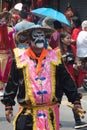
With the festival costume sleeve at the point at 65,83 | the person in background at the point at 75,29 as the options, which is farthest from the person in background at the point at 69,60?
the person in background at the point at 75,29

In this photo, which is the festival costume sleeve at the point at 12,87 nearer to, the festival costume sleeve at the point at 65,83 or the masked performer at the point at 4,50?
the festival costume sleeve at the point at 65,83

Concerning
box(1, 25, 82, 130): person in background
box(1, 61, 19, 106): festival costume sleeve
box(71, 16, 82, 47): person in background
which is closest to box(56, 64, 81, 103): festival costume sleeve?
box(1, 25, 82, 130): person in background

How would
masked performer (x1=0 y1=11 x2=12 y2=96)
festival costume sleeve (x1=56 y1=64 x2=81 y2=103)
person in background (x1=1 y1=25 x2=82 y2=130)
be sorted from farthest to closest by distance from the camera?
masked performer (x1=0 y1=11 x2=12 y2=96) < festival costume sleeve (x1=56 y1=64 x2=81 y2=103) < person in background (x1=1 y1=25 x2=82 y2=130)

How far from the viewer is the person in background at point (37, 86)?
5430mm

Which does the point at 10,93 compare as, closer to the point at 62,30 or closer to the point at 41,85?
the point at 41,85

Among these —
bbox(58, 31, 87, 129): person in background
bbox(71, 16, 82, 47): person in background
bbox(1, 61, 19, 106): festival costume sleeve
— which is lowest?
bbox(71, 16, 82, 47): person in background

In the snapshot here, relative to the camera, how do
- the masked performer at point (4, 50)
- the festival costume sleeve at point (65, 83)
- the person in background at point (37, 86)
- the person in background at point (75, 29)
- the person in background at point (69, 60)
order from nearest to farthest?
the person in background at point (37, 86)
the festival costume sleeve at point (65, 83)
the person in background at point (69, 60)
the masked performer at point (4, 50)
the person in background at point (75, 29)

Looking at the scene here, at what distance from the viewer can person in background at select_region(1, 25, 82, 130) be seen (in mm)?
5430

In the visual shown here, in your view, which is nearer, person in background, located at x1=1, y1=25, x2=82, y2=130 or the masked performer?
person in background, located at x1=1, y1=25, x2=82, y2=130

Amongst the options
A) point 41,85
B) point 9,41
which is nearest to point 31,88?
point 41,85

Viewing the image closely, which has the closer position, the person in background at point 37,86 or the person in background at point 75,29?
the person in background at point 37,86

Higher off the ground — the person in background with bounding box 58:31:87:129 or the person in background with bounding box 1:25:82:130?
the person in background with bounding box 1:25:82:130

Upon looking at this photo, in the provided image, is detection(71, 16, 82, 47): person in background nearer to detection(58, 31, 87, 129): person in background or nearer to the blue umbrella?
the blue umbrella

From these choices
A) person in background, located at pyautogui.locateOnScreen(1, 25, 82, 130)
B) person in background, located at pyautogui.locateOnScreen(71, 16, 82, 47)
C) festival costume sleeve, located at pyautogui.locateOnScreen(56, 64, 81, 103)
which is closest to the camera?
person in background, located at pyautogui.locateOnScreen(1, 25, 82, 130)
